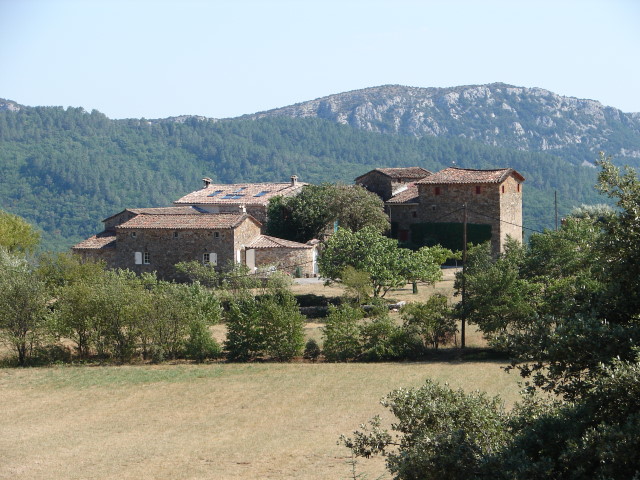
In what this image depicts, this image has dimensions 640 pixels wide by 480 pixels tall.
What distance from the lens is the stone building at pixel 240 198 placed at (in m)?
62.2

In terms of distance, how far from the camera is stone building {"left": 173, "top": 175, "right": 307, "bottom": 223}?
62250 millimetres

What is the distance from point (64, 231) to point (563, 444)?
128m

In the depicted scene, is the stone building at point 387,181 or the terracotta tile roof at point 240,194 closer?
the terracotta tile roof at point 240,194

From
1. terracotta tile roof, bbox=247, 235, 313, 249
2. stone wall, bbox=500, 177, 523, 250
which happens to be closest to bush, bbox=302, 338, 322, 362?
terracotta tile roof, bbox=247, 235, 313, 249

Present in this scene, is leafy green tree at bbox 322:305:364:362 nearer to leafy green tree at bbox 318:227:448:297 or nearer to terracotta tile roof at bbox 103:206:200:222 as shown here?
leafy green tree at bbox 318:227:448:297

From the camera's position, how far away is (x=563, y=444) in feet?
36.0

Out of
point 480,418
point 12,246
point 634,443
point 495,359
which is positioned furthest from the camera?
point 12,246

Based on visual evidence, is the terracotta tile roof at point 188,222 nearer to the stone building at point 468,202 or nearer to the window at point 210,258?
the window at point 210,258

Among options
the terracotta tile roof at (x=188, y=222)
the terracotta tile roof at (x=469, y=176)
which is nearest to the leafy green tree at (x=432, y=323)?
the terracotta tile roof at (x=188, y=222)

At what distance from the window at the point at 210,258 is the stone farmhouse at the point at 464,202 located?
15504mm

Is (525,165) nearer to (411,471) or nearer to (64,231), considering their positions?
(64,231)

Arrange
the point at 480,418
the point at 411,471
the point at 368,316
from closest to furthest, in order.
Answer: the point at 411,471 → the point at 480,418 → the point at 368,316

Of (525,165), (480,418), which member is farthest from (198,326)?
(525,165)

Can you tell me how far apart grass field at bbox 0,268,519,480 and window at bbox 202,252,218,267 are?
53.5 ft
